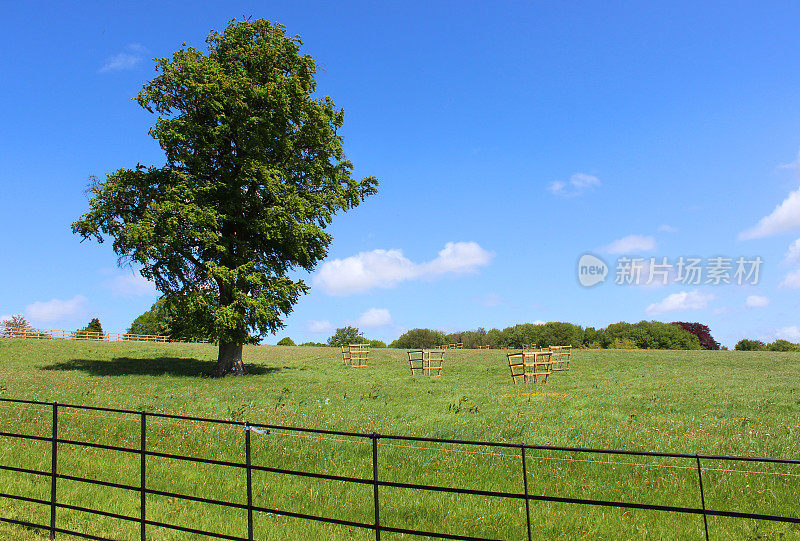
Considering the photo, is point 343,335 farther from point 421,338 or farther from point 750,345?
point 750,345

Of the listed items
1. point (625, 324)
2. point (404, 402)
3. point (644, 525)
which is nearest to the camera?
point (644, 525)

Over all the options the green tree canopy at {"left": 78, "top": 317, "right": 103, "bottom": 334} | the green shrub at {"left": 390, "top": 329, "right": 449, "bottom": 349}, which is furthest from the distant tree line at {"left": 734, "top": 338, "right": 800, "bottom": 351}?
the green tree canopy at {"left": 78, "top": 317, "right": 103, "bottom": 334}

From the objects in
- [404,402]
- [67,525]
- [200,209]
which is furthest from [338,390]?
[67,525]

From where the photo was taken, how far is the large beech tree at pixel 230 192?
28688 mm

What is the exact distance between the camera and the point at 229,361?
3234 centimetres

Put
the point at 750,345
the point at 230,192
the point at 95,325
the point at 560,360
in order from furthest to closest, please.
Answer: the point at 95,325
the point at 750,345
the point at 560,360
the point at 230,192

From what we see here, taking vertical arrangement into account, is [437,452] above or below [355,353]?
below

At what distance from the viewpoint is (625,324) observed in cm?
13800

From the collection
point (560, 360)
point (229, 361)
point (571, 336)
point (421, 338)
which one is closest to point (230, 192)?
point (229, 361)

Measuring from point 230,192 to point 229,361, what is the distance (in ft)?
34.3

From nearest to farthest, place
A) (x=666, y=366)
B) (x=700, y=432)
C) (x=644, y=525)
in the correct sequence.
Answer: (x=644, y=525) < (x=700, y=432) < (x=666, y=366)

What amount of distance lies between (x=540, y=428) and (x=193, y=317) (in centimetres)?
2117

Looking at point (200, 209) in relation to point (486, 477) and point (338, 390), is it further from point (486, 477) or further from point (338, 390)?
point (486, 477)

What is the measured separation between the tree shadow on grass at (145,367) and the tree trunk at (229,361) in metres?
1.11
